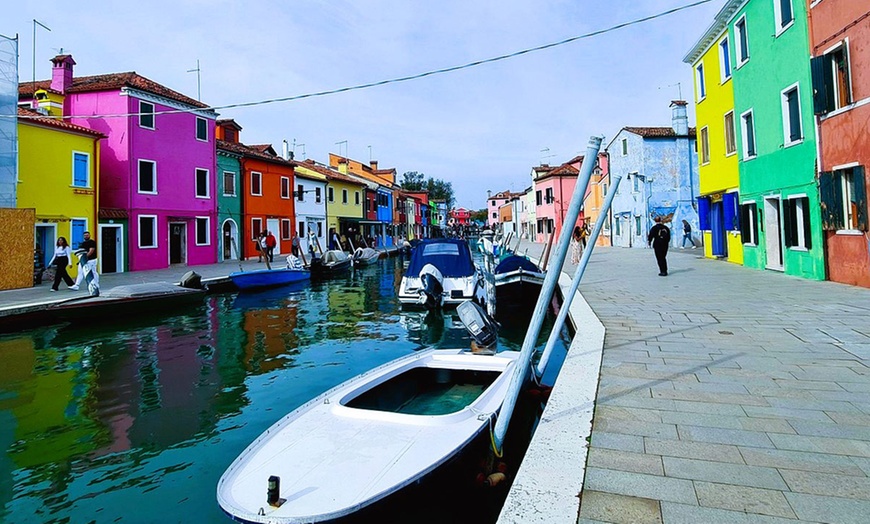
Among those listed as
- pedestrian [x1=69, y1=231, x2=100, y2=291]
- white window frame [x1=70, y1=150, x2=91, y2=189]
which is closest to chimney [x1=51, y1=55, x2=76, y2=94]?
white window frame [x1=70, y1=150, x2=91, y2=189]

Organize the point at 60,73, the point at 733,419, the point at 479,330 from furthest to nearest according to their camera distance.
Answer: the point at 60,73 < the point at 479,330 < the point at 733,419

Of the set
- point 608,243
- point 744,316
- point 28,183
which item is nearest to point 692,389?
point 744,316

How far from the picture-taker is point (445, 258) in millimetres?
14250

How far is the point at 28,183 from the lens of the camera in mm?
16828

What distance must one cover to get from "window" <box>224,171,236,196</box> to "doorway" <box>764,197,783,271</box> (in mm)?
25080

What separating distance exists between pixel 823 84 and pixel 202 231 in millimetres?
25149

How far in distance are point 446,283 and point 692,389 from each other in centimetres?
954

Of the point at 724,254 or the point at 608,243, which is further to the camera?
the point at 608,243

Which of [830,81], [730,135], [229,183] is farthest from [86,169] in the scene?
[730,135]

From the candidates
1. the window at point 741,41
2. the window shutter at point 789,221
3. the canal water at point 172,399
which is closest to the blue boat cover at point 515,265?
the canal water at point 172,399

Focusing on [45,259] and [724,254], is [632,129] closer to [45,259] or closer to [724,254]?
[724,254]

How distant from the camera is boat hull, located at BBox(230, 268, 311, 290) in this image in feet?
57.5

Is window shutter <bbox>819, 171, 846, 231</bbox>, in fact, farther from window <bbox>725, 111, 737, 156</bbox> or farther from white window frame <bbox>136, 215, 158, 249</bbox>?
white window frame <bbox>136, 215, 158, 249</bbox>

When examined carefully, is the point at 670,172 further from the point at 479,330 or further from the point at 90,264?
the point at 90,264
